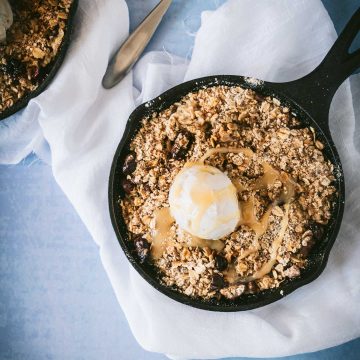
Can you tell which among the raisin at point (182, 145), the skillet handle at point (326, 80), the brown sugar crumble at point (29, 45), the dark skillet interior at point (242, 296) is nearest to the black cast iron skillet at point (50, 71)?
the brown sugar crumble at point (29, 45)

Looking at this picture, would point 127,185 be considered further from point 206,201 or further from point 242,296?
point 242,296

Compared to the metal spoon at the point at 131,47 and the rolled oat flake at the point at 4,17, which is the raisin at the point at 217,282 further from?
the rolled oat flake at the point at 4,17

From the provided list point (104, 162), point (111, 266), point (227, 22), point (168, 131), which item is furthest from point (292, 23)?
point (111, 266)

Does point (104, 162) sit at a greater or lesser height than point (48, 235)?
greater

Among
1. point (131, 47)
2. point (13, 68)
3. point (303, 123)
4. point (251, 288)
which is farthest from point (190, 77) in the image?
point (251, 288)

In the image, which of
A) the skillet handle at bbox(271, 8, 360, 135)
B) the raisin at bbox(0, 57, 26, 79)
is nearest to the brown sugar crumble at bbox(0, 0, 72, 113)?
the raisin at bbox(0, 57, 26, 79)

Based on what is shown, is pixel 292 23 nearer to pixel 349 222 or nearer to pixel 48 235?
pixel 349 222
